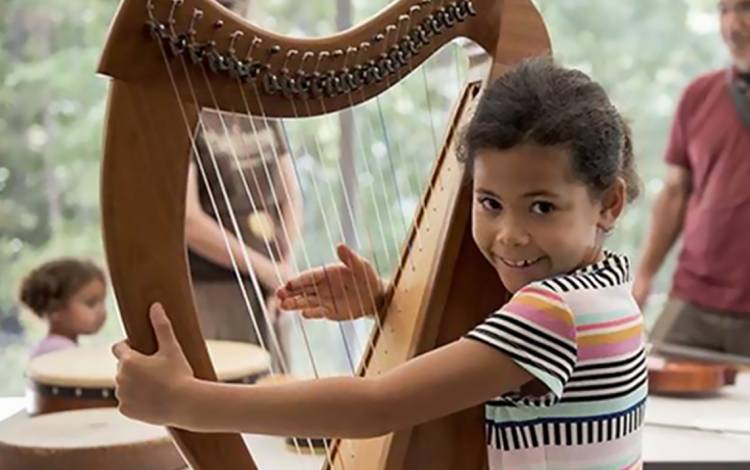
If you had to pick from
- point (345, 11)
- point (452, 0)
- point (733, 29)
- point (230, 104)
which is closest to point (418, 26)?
point (452, 0)

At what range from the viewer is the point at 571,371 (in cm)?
104

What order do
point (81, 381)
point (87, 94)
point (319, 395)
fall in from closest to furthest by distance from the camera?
1. point (319, 395)
2. point (81, 381)
3. point (87, 94)

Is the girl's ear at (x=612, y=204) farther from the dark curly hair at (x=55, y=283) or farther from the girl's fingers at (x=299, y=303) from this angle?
the dark curly hair at (x=55, y=283)

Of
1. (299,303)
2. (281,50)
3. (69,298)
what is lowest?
(69,298)

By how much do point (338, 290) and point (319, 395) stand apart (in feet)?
1.37

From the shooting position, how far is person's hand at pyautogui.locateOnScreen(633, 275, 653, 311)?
8.89ft

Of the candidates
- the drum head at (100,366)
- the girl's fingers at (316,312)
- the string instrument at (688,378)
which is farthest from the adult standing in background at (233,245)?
the girl's fingers at (316,312)

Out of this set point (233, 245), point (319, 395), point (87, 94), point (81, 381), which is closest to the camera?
point (319, 395)

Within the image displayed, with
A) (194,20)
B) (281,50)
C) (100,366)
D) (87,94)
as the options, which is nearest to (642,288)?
(100,366)

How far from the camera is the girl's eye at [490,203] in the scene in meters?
1.09

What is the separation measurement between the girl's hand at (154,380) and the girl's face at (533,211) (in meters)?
0.33

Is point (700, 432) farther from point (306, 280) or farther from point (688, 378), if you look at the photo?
point (306, 280)

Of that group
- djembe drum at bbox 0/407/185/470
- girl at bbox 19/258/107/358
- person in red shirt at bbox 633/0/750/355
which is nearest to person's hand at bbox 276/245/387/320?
djembe drum at bbox 0/407/185/470

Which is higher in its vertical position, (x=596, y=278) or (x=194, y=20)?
(x=194, y=20)
